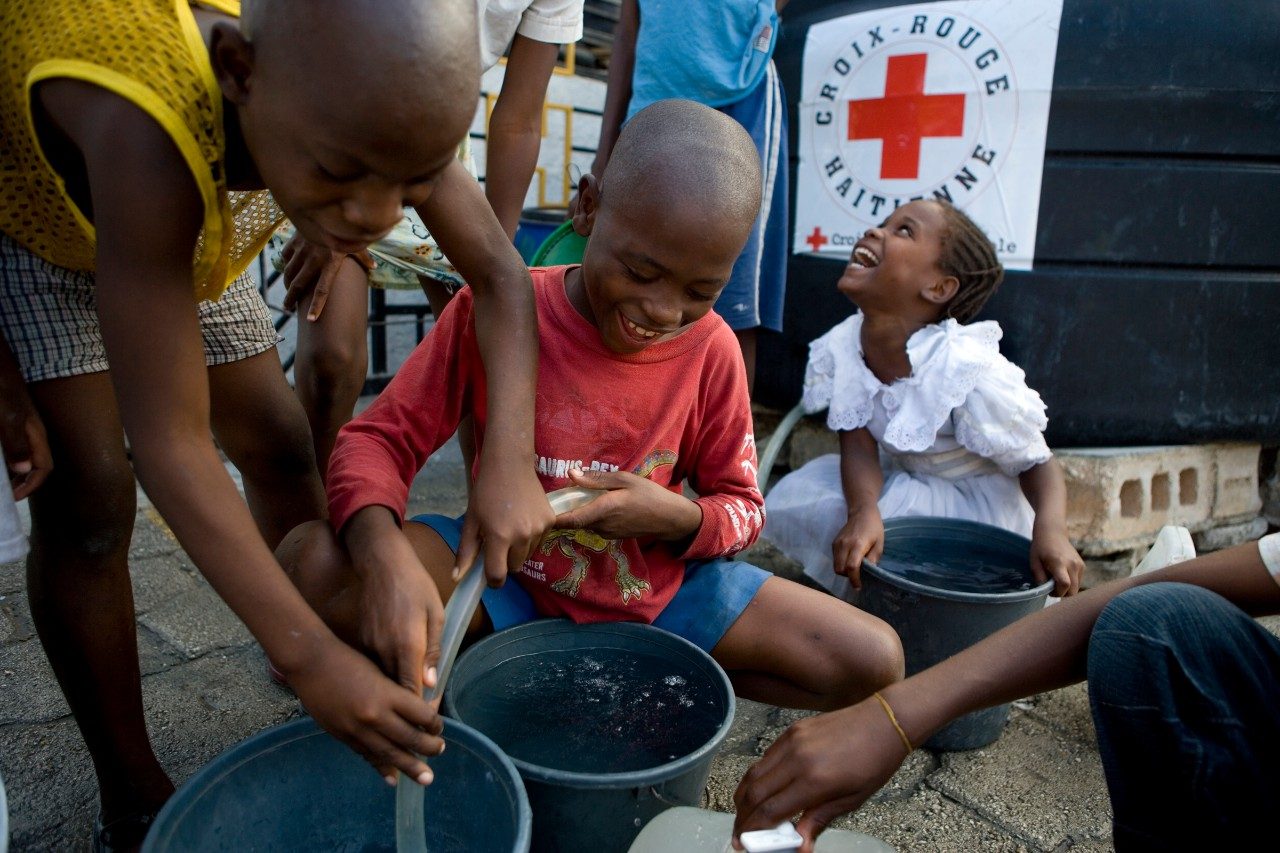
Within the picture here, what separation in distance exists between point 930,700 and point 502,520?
550 mm

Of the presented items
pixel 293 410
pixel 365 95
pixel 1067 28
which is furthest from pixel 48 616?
pixel 1067 28

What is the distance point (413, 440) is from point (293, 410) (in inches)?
11.6

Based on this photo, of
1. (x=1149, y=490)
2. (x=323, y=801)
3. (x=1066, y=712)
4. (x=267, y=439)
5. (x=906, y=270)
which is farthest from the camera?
(x=1149, y=490)

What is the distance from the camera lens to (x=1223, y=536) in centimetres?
273

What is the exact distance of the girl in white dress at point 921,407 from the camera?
2.08 m

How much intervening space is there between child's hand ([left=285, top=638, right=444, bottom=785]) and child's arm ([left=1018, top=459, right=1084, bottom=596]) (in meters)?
1.34

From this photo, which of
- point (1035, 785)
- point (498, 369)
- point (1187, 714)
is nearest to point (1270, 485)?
point (1035, 785)

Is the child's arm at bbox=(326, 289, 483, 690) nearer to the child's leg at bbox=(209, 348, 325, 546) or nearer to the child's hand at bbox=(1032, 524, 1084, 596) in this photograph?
the child's leg at bbox=(209, 348, 325, 546)

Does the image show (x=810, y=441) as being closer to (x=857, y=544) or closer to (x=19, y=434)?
(x=857, y=544)

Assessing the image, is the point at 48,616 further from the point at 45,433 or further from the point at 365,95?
the point at 365,95

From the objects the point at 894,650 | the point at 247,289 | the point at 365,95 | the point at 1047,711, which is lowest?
the point at 1047,711

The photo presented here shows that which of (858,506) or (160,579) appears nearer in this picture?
(858,506)

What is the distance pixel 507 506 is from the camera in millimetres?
1196

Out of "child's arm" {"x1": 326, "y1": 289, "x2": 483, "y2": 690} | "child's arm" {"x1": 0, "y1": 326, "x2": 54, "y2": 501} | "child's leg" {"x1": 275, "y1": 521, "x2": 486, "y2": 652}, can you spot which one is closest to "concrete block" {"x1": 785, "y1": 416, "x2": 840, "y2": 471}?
"child's arm" {"x1": 326, "y1": 289, "x2": 483, "y2": 690}
